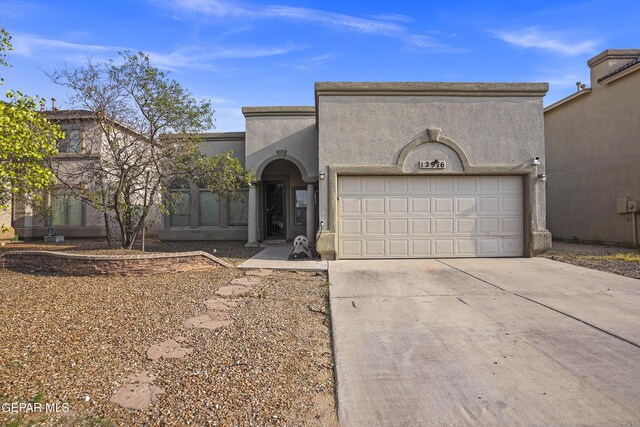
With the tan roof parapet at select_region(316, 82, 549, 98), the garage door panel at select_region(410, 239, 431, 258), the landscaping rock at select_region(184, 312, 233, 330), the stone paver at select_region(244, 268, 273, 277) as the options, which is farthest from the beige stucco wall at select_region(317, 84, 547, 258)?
the landscaping rock at select_region(184, 312, 233, 330)

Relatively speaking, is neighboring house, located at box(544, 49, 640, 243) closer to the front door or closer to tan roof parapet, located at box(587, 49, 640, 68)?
tan roof parapet, located at box(587, 49, 640, 68)

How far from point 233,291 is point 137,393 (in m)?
3.49

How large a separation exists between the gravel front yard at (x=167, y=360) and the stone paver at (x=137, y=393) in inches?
2.3

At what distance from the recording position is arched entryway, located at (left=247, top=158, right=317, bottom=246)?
14687mm

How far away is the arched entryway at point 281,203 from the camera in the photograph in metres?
14.7

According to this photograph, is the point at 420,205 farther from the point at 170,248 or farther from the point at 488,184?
the point at 170,248

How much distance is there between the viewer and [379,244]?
995 cm

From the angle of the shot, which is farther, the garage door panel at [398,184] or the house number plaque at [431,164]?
the garage door panel at [398,184]

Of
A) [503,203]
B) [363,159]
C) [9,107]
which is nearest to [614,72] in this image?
[503,203]

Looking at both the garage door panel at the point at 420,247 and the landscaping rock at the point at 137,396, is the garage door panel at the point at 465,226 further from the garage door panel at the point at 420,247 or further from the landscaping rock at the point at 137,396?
the landscaping rock at the point at 137,396

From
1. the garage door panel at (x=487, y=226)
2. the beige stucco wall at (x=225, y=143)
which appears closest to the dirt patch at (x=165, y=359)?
the garage door panel at (x=487, y=226)

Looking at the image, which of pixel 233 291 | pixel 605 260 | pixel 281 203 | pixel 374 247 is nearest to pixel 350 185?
pixel 374 247

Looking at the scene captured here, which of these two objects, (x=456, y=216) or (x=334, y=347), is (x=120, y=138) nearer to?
(x=334, y=347)

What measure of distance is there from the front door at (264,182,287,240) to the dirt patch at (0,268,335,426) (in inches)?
351
